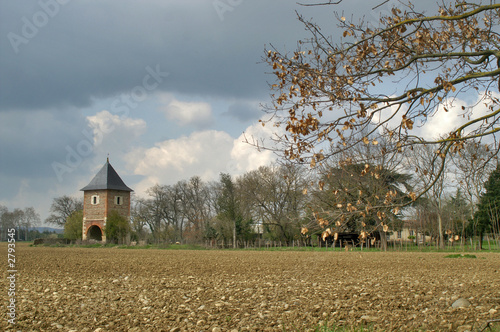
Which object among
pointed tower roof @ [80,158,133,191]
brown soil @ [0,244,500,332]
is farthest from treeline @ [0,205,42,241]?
brown soil @ [0,244,500,332]

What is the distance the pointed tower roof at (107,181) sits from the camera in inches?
2397

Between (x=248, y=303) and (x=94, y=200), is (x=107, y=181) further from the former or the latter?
(x=248, y=303)

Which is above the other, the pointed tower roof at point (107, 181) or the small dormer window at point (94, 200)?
the pointed tower roof at point (107, 181)

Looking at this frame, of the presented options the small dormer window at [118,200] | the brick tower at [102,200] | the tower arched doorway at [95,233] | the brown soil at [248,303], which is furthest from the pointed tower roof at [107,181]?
the brown soil at [248,303]

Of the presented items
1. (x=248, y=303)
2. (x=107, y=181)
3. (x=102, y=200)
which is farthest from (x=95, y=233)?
(x=248, y=303)

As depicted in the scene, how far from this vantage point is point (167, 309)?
305 inches

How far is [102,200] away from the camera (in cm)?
5950

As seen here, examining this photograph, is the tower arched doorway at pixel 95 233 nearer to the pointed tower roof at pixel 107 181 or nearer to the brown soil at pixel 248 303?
the pointed tower roof at pixel 107 181

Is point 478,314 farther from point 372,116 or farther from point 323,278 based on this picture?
point 323,278

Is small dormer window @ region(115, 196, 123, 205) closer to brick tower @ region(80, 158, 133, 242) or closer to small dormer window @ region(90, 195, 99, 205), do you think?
brick tower @ region(80, 158, 133, 242)

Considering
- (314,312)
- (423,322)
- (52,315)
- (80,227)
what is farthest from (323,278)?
(80,227)

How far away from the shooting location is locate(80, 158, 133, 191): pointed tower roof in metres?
60.9

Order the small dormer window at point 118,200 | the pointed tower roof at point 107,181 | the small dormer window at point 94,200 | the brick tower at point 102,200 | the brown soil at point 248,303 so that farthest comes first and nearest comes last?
the pointed tower roof at point 107,181 < the small dormer window at point 118,200 < the small dormer window at point 94,200 < the brick tower at point 102,200 < the brown soil at point 248,303

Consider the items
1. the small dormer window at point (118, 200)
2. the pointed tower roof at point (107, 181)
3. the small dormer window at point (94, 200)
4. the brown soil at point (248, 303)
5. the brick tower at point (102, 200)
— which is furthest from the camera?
the pointed tower roof at point (107, 181)
